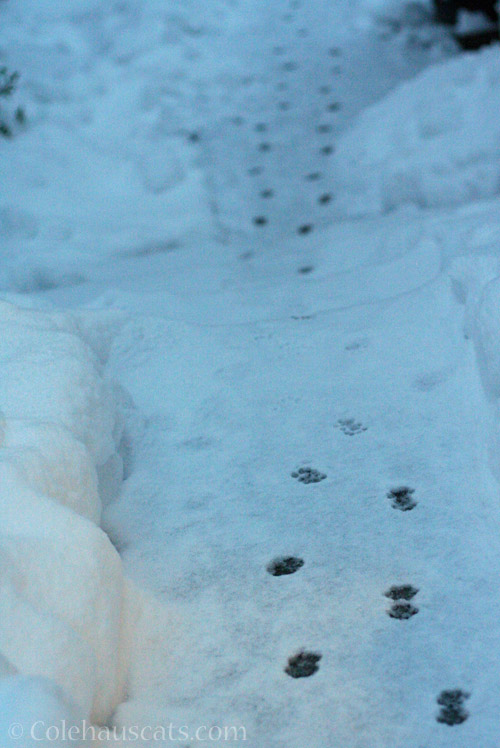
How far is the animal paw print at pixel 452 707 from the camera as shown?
1324mm

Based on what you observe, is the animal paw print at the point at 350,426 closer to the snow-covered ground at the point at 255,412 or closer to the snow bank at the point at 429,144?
the snow-covered ground at the point at 255,412

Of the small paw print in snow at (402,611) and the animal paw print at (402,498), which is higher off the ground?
the small paw print in snow at (402,611)

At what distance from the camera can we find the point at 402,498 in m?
1.80

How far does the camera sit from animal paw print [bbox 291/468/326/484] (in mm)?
1898

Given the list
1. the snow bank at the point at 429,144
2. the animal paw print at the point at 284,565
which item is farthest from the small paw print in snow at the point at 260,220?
the animal paw print at the point at 284,565

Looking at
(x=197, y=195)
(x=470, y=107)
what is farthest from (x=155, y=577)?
(x=470, y=107)

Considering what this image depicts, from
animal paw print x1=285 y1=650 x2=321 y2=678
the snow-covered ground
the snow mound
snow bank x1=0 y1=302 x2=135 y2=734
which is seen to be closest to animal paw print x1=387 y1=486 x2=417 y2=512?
the snow-covered ground

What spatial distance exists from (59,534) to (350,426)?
2.65 ft

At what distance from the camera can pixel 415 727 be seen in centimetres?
132

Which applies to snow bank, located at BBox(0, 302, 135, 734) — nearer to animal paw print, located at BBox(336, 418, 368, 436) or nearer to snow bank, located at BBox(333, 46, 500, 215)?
animal paw print, located at BBox(336, 418, 368, 436)

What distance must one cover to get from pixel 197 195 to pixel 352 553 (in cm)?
231

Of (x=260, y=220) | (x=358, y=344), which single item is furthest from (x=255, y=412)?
(x=260, y=220)

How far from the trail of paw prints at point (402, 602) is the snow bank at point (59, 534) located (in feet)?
1.47

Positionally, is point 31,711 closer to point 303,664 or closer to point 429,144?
point 303,664
